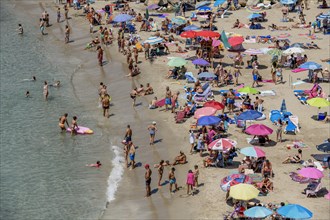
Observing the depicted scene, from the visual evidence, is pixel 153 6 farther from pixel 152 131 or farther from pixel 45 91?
pixel 152 131

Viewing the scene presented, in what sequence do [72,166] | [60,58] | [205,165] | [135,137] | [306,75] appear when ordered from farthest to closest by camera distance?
[60,58], [306,75], [135,137], [72,166], [205,165]

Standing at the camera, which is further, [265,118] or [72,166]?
[265,118]

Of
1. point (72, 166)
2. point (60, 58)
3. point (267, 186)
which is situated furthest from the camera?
point (60, 58)

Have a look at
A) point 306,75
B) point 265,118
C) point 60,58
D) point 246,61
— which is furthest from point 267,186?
point 60,58

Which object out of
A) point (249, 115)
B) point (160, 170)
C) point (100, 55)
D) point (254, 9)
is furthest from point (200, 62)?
point (254, 9)

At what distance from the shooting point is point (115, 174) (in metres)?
29.6

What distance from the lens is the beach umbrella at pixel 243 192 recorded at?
78.3 ft

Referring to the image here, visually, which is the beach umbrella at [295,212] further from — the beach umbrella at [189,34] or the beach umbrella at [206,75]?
the beach umbrella at [189,34]

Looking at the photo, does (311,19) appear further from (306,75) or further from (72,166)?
(72,166)

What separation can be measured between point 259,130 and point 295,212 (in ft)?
25.3

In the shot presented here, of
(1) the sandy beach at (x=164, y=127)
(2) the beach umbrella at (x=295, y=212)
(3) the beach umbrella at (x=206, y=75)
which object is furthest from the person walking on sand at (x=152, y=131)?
(2) the beach umbrella at (x=295, y=212)

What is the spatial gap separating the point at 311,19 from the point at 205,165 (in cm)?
2622

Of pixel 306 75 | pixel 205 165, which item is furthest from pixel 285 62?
pixel 205 165

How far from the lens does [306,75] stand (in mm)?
39719
